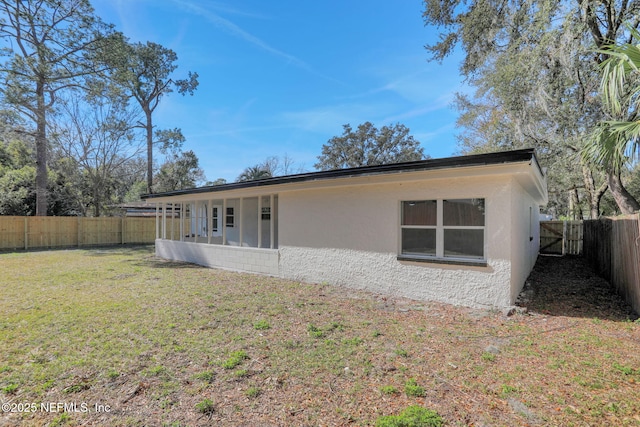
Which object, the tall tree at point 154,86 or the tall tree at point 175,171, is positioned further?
the tall tree at point 175,171

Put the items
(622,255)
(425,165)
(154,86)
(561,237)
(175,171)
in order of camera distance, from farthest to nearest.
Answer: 1. (175,171)
2. (154,86)
3. (561,237)
4. (622,255)
5. (425,165)

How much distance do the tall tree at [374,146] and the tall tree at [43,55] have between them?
848 inches

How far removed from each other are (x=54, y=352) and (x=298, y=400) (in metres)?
3.37

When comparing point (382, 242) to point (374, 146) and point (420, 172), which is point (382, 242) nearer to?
point (420, 172)

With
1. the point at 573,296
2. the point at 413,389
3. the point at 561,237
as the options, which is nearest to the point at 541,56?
the point at 573,296

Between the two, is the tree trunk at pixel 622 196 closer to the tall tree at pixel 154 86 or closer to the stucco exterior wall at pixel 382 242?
the stucco exterior wall at pixel 382 242

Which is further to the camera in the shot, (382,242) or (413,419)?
(382,242)

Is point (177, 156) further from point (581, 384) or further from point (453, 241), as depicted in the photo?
point (581, 384)

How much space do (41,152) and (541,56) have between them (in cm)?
2519

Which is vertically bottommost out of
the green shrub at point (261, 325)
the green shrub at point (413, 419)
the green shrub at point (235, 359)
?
the green shrub at point (261, 325)

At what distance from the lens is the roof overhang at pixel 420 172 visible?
4.98m

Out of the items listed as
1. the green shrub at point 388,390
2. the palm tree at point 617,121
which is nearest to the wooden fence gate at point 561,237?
the palm tree at point 617,121

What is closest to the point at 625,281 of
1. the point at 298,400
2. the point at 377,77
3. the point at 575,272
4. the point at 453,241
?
the point at 453,241

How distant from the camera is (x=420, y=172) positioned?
5809mm
